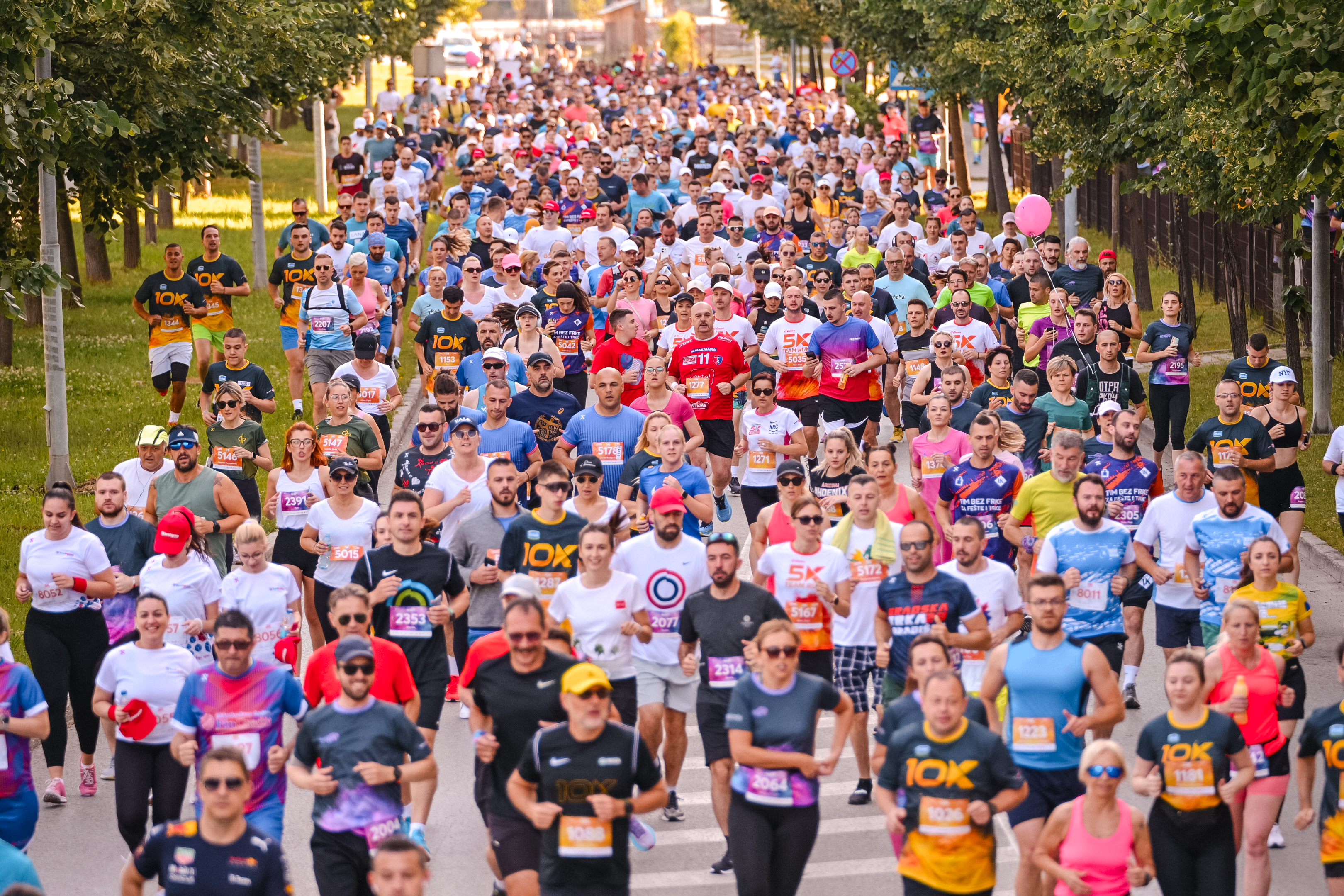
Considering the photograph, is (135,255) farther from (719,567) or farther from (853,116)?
(719,567)

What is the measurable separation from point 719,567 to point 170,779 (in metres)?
2.97

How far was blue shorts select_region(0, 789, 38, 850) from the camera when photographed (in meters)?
8.76

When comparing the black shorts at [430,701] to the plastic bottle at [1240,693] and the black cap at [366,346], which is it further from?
the black cap at [366,346]

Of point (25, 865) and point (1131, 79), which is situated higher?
point (1131, 79)

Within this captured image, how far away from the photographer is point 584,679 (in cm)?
773

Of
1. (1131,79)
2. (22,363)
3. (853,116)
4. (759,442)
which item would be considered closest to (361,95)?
(853,116)

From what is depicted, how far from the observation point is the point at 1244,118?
14086mm

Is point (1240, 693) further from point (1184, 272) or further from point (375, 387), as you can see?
point (1184, 272)

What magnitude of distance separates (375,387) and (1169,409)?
734cm

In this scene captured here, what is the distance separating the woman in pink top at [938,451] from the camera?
1303 centimetres

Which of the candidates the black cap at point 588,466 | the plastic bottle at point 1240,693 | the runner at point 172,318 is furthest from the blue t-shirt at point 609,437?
the runner at point 172,318

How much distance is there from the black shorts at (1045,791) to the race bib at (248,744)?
139 inches

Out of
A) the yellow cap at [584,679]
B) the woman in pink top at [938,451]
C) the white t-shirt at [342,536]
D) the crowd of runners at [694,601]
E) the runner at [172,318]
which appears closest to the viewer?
the yellow cap at [584,679]

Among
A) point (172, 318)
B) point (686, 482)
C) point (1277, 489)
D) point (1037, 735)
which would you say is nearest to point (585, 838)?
point (1037, 735)
